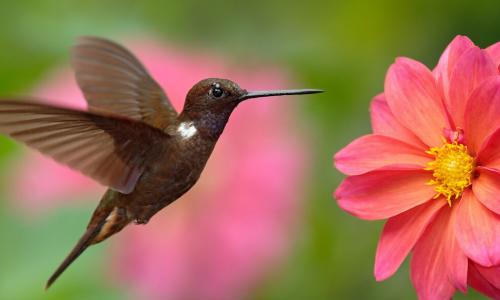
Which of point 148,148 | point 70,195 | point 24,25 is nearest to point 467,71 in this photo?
point 148,148

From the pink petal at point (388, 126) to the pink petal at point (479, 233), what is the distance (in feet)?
0.30

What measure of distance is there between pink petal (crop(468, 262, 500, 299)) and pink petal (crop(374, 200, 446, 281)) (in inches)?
2.2

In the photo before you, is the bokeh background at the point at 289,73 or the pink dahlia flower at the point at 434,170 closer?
the pink dahlia flower at the point at 434,170

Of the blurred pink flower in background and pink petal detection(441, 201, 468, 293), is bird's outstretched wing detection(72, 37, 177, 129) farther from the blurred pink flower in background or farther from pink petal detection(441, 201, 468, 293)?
the blurred pink flower in background

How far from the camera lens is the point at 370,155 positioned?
854 millimetres

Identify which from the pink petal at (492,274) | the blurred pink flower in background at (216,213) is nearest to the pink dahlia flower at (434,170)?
the pink petal at (492,274)

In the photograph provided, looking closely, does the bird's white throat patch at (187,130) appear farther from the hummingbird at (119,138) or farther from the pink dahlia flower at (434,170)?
the pink dahlia flower at (434,170)

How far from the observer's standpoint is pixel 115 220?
906 mm

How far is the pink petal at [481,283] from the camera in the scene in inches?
31.5

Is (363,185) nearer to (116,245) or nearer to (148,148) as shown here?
(148,148)

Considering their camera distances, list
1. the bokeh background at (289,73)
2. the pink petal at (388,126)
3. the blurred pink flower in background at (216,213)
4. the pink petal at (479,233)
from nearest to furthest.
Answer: the pink petal at (479,233) < the pink petal at (388,126) < the blurred pink flower in background at (216,213) < the bokeh background at (289,73)

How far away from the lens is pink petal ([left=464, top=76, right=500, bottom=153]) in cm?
77

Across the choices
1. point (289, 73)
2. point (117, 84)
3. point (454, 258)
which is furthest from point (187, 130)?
point (289, 73)

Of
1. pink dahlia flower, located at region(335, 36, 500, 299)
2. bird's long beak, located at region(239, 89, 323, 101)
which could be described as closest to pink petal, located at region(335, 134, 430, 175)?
pink dahlia flower, located at region(335, 36, 500, 299)
